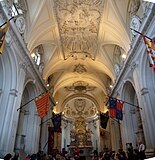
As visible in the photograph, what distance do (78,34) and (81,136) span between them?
17861 millimetres

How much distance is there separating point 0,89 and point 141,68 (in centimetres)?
808

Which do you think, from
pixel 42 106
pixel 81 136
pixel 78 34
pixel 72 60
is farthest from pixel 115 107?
pixel 81 136

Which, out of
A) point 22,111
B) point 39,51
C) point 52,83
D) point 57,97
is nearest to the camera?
point 22,111

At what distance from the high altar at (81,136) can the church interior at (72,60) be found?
8690mm

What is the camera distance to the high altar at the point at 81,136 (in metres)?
26.2

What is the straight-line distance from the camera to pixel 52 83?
70.2 ft

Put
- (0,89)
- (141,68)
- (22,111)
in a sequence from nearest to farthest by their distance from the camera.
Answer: (0,89) → (141,68) → (22,111)

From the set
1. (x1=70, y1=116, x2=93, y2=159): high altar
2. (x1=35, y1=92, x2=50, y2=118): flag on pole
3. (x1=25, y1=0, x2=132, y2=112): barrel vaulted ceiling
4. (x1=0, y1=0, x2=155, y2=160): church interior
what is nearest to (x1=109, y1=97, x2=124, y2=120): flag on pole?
(x1=0, y1=0, x2=155, y2=160): church interior

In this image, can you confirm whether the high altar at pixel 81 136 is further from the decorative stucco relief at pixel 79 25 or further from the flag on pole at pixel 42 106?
the flag on pole at pixel 42 106

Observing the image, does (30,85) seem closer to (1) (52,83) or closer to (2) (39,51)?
(2) (39,51)

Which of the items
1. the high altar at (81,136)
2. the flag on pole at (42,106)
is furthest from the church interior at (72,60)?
the high altar at (81,136)

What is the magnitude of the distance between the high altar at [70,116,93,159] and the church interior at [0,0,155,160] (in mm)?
8690

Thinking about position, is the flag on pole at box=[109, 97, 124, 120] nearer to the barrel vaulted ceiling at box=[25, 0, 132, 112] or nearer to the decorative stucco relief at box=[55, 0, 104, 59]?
the barrel vaulted ceiling at box=[25, 0, 132, 112]

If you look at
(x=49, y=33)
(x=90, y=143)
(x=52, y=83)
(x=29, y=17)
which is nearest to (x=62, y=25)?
(x=49, y=33)
